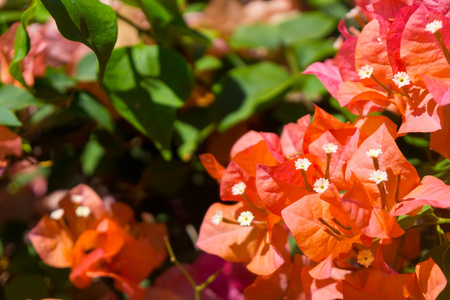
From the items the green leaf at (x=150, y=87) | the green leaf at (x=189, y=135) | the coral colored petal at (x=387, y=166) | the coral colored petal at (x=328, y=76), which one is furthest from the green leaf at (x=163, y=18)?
the coral colored petal at (x=387, y=166)

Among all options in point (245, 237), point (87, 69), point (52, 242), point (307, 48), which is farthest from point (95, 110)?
point (307, 48)

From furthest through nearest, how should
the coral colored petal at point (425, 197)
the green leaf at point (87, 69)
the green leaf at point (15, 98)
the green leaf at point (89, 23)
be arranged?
1. the green leaf at point (87, 69)
2. the green leaf at point (15, 98)
3. the green leaf at point (89, 23)
4. the coral colored petal at point (425, 197)

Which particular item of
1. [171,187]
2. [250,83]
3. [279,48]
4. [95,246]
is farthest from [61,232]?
[279,48]

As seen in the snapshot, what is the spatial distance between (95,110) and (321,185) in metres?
0.35

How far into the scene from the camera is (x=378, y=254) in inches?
16.4

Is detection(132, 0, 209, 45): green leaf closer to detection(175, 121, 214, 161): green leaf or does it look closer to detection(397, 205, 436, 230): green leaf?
detection(175, 121, 214, 161): green leaf

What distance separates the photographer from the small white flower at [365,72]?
1.45ft

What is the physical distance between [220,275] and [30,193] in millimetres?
527

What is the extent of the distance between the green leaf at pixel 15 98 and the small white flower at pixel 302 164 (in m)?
0.34

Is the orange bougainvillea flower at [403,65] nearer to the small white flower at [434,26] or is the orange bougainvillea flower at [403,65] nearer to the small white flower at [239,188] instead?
the small white flower at [434,26]

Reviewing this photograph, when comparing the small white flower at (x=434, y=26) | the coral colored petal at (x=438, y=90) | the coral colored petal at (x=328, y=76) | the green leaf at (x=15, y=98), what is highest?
the small white flower at (x=434, y=26)

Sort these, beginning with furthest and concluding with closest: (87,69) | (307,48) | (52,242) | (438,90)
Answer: (307,48)
(87,69)
(52,242)
(438,90)

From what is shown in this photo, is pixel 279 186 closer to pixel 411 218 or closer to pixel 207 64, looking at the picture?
pixel 411 218

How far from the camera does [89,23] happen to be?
472 millimetres
